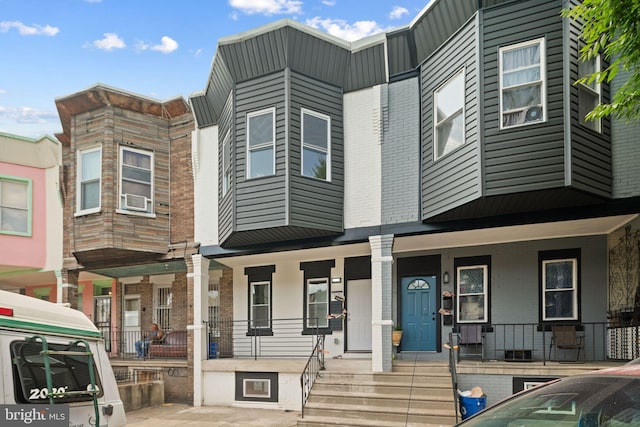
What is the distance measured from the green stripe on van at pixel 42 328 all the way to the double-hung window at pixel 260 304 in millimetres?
10356

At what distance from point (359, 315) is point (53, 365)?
33.8 feet

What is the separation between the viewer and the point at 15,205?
16750mm

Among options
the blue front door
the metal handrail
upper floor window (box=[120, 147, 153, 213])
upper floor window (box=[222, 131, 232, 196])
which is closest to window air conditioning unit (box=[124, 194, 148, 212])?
upper floor window (box=[120, 147, 153, 213])

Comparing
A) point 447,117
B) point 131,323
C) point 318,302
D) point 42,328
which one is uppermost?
point 447,117

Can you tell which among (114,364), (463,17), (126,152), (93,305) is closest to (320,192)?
(463,17)

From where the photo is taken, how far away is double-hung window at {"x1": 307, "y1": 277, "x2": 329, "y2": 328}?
15.3 meters

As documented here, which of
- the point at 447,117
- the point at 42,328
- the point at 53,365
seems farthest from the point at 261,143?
the point at 53,365

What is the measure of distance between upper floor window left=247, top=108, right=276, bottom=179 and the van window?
25.7 feet

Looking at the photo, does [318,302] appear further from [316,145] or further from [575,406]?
[575,406]

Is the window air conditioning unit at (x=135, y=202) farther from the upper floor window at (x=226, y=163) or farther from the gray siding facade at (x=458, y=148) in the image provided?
the gray siding facade at (x=458, y=148)

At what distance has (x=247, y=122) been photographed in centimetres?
1323

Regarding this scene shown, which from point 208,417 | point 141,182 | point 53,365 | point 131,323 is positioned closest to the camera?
point 53,365

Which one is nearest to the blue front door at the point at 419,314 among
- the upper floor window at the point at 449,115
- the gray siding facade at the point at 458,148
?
the gray siding facade at the point at 458,148

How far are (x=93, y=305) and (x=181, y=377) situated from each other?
644 centimetres
